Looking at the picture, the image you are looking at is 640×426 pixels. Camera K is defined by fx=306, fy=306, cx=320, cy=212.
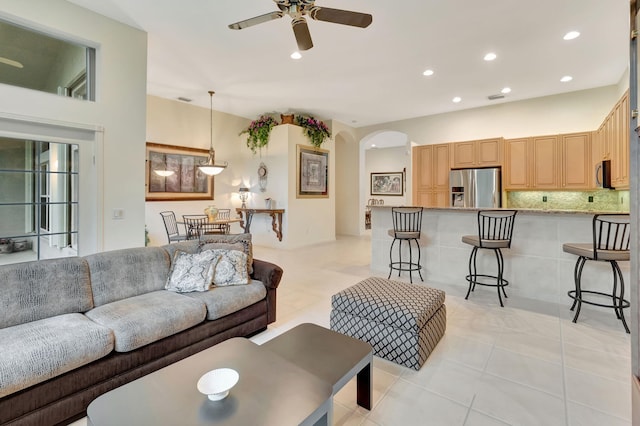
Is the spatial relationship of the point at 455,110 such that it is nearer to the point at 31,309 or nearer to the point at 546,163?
the point at 546,163

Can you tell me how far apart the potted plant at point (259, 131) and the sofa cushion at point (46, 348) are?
227 inches

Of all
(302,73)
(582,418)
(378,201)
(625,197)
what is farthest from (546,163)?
(378,201)

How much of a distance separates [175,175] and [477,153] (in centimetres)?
627

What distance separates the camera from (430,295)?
246 cm

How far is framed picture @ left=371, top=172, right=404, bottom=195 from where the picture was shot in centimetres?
1073

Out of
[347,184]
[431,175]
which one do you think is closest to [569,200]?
[431,175]

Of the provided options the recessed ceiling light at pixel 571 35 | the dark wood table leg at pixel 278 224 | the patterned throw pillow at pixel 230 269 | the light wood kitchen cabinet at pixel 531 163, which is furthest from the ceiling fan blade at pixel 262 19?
the light wood kitchen cabinet at pixel 531 163

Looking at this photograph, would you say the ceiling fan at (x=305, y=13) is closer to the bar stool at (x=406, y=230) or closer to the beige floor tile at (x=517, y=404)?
the bar stool at (x=406, y=230)

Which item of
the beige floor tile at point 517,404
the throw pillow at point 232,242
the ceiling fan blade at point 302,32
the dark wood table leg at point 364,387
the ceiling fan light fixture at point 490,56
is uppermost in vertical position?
the ceiling fan light fixture at point 490,56

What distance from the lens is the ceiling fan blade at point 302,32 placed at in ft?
8.45

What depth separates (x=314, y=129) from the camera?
7227mm

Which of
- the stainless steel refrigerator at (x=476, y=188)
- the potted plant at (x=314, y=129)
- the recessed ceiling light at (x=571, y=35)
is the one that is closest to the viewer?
the recessed ceiling light at (x=571, y=35)

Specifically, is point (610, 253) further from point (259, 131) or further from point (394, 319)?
point (259, 131)

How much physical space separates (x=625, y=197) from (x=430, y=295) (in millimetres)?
4290
